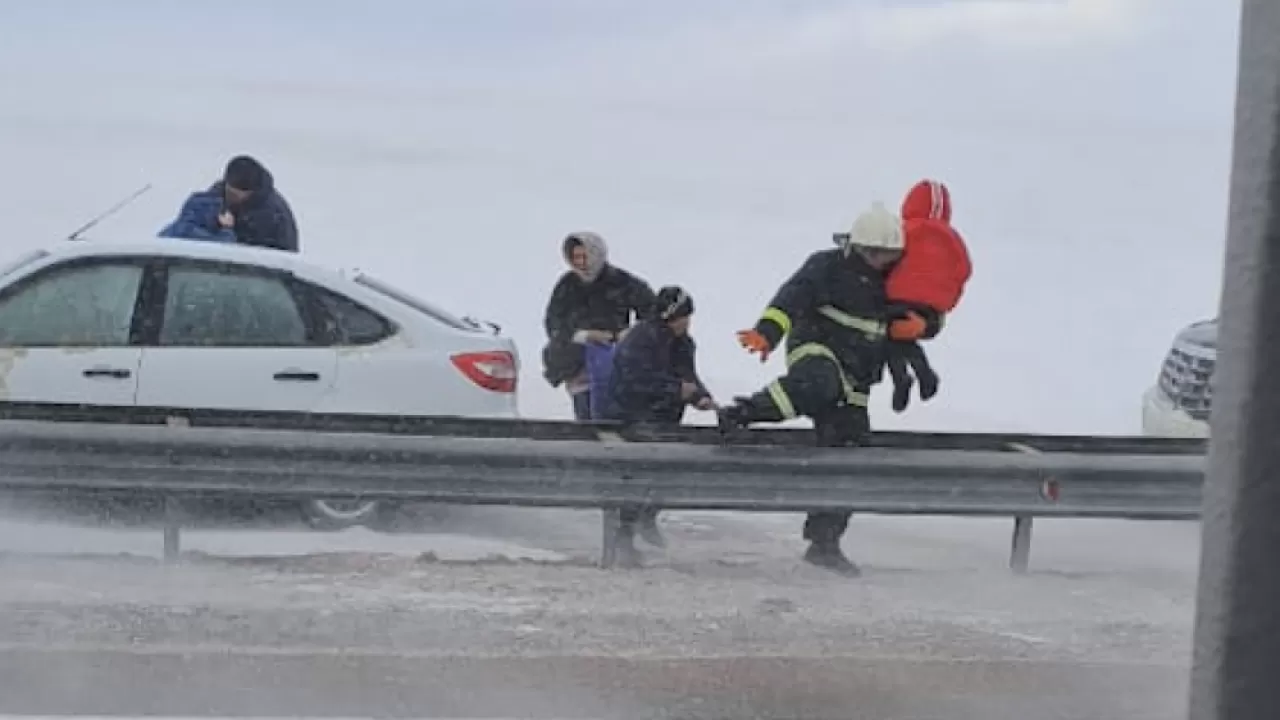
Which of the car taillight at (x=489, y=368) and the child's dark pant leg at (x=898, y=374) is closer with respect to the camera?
the child's dark pant leg at (x=898, y=374)

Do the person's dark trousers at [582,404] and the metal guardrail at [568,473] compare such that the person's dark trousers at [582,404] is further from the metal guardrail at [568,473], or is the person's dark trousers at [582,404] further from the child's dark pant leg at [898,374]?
the child's dark pant leg at [898,374]

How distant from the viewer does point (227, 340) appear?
28.2 feet

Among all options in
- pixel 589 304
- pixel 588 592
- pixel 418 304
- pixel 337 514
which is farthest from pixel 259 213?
pixel 588 592

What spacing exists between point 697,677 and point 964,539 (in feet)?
10.9

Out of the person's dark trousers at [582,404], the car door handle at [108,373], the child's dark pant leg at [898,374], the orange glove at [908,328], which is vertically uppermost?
the orange glove at [908,328]

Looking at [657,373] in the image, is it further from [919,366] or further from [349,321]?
[349,321]

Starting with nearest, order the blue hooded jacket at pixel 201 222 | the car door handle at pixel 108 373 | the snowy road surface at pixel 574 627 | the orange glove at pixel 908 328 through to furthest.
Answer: the snowy road surface at pixel 574 627
the orange glove at pixel 908 328
the car door handle at pixel 108 373
the blue hooded jacket at pixel 201 222

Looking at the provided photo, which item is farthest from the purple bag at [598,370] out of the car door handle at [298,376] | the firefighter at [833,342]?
the car door handle at [298,376]

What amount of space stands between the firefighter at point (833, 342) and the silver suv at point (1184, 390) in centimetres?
216

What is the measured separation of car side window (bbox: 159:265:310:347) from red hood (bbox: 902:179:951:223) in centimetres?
265

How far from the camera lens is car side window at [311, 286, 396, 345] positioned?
8695 mm

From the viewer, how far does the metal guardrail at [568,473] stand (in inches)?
285

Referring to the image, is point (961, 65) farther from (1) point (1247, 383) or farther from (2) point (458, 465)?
(1) point (1247, 383)

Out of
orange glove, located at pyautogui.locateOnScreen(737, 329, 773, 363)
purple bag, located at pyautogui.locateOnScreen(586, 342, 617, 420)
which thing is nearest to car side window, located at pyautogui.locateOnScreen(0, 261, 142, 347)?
purple bag, located at pyautogui.locateOnScreen(586, 342, 617, 420)
